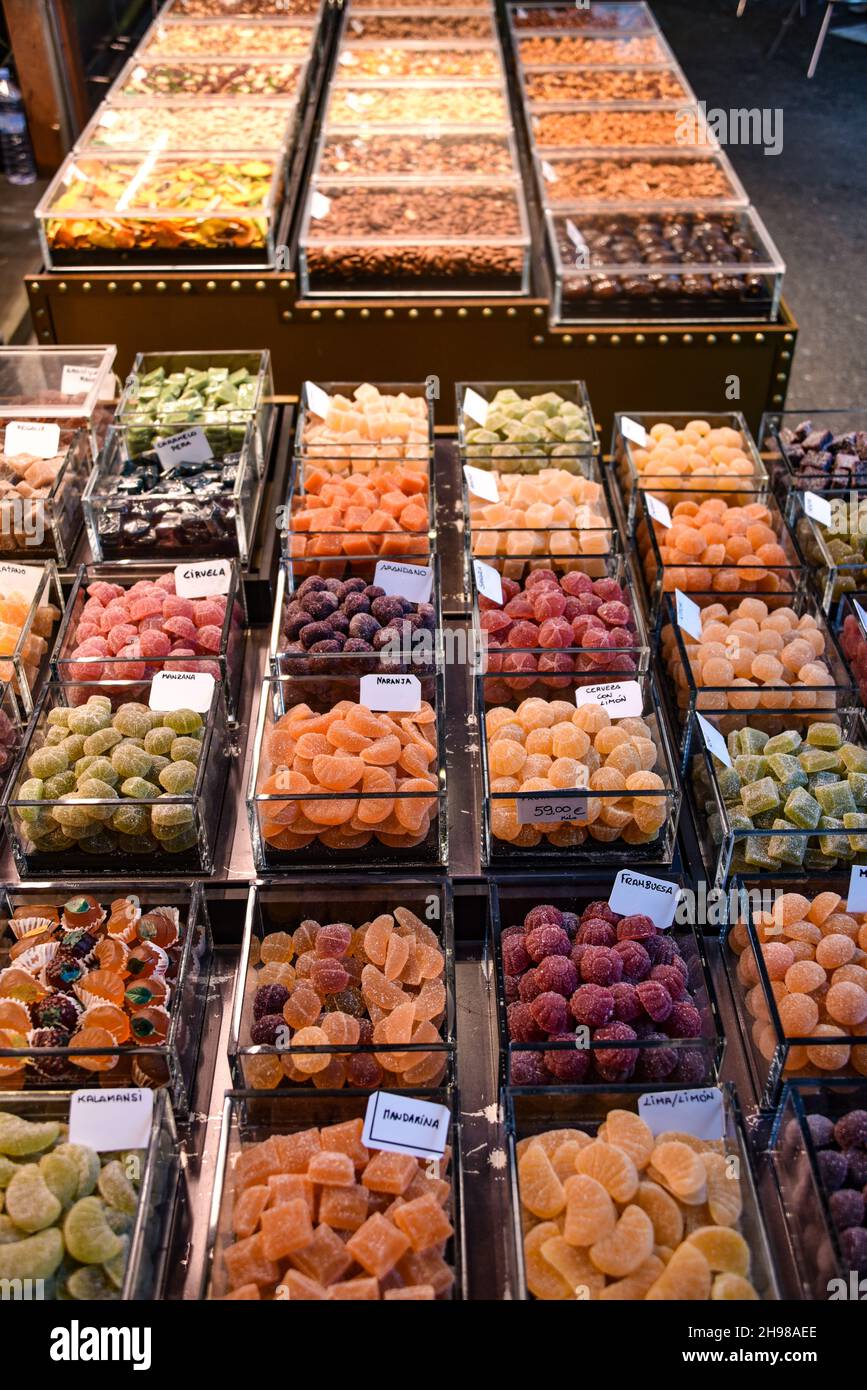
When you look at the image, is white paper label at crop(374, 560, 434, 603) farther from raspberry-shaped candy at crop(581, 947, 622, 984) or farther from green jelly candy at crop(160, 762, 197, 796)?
raspberry-shaped candy at crop(581, 947, 622, 984)

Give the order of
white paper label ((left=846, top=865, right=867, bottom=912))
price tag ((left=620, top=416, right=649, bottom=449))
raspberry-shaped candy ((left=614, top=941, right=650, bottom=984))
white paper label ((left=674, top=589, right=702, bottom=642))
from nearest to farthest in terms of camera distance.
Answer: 1. raspberry-shaped candy ((left=614, top=941, right=650, bottom=984))
2. white paper label ((left=846, top=865, right=867, bottom=912))
3. white paper label ((left=674, top=589, right=702, bottom=642))
4. price tag ((left=620, top=416, right=649, bottom=449))

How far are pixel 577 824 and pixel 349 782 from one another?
389 mm

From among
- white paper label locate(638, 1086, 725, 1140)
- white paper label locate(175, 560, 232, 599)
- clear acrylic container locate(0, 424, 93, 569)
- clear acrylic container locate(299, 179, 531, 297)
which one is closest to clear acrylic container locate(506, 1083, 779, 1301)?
white paper label locate(638, 1086, 725, 1140)

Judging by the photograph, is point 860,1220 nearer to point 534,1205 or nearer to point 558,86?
point 534,1205

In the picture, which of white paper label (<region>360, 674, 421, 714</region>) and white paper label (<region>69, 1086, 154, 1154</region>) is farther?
white paper label (<region>360, 674, 421, 714</region>)

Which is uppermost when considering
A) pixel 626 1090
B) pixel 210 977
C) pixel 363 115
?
pixel 363 115

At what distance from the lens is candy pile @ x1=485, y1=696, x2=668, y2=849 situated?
1.98 m

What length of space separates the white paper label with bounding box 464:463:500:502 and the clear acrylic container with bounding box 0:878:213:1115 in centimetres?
122

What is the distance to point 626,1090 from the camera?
5.24 feet

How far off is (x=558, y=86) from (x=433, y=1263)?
4.54 meters

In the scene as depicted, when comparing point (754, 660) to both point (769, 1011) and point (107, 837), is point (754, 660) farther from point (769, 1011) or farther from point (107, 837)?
point (107, 837)

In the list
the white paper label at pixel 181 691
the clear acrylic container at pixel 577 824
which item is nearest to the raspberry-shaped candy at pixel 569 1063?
the clear acrylic container at pixel 577 824

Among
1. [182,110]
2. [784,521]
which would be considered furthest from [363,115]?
[784,521]

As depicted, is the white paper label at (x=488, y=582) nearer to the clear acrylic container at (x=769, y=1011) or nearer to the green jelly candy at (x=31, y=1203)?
the clear acrylic container at (x=769, y=1011)
